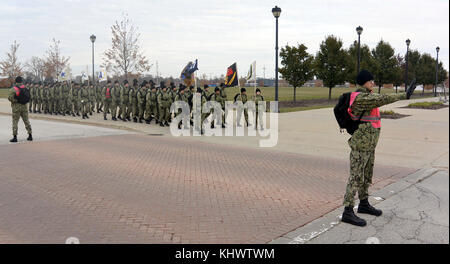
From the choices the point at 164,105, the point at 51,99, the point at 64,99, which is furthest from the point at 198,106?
the point at 51,99

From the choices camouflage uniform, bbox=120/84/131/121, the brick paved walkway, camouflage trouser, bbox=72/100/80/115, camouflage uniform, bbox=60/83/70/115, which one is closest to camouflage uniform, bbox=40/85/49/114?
camouflage uniform, bbox=60/83/70/115

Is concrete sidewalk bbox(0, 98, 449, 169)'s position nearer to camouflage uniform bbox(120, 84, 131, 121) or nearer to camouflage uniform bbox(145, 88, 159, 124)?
camouflage uniform bbox(145, 88, 159, 124)

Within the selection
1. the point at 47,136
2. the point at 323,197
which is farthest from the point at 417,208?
the point at 47,136

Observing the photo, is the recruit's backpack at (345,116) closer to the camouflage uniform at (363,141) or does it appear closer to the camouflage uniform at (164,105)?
the camouflage uniform at (363,141)

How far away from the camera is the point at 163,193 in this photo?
677 centimetres

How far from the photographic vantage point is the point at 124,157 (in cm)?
1002

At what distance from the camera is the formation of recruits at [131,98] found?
15859mm

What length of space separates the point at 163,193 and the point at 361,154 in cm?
338

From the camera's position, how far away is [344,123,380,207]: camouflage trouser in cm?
505

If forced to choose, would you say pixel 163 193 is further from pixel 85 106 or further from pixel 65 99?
pixel 65 99

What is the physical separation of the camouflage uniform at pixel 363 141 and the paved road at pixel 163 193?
82cm

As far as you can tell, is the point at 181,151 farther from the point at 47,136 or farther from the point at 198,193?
the point at 47,136

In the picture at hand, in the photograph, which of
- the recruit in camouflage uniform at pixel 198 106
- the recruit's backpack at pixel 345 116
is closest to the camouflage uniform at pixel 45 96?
the recruit in camouflage uniform at pixel 198 106

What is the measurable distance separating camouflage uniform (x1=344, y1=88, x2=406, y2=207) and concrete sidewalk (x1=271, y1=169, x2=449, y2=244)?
1.43 feet
